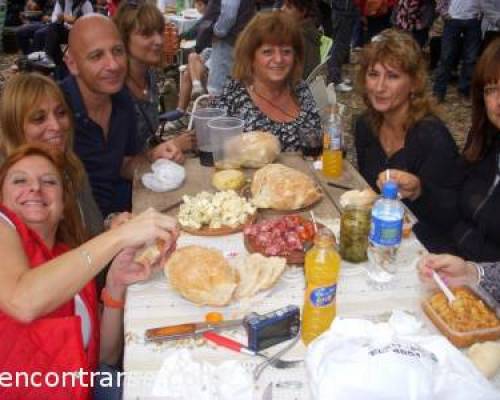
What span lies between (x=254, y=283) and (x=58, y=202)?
745 mm

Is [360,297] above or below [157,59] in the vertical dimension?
below

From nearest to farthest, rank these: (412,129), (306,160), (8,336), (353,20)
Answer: (8,336), (412,129), (306,160), (353,20)

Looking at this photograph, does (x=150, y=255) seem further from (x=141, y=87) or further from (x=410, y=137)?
(x=141, y=87)

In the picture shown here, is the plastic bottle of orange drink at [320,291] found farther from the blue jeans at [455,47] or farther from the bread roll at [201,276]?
the blue jeans at [455,47]

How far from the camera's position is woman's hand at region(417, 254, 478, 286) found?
1.70 meters

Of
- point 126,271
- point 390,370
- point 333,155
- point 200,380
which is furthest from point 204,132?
point 390,370

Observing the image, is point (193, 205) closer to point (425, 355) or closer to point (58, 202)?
point (58, 202)

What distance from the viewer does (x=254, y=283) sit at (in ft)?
5.80

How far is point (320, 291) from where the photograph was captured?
148 cm

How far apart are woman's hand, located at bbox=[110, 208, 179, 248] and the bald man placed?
132 centimetres

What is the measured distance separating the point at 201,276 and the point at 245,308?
0.56ft

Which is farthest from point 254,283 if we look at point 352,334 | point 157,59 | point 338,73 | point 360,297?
point 338,73

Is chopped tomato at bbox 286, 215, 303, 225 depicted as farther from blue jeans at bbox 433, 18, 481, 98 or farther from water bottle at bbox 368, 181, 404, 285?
blue jeans at bbox 433, 18, 481, 98

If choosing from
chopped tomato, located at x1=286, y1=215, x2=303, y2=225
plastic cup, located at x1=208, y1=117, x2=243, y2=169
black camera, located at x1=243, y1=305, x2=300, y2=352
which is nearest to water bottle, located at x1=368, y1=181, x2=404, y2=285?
chopped tomato, located at x1=286, y1=215, x2=303, y2=225
